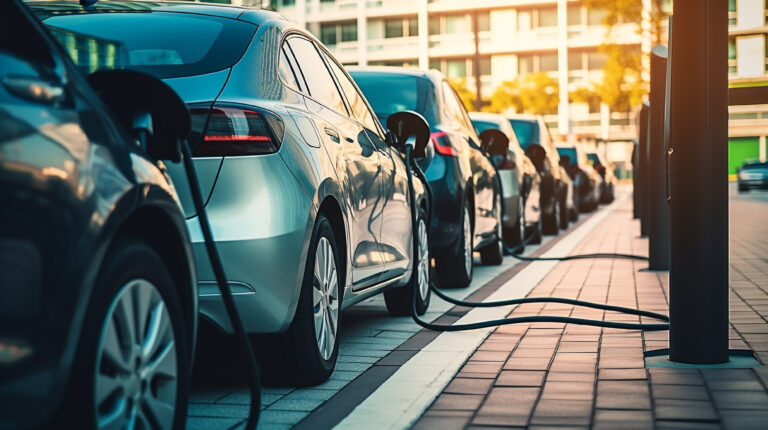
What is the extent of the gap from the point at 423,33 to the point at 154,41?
8323 cm

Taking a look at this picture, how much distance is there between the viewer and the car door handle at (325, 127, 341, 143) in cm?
514

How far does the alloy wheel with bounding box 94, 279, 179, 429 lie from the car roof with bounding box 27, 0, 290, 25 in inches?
85.6

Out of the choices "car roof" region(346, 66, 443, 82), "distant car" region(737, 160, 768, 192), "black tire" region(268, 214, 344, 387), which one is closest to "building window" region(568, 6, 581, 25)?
"distant car" region(737, 160, 768, 192)

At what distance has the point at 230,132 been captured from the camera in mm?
4340

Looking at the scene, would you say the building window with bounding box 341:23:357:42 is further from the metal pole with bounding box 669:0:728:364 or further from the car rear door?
the metal pole with bounding box 669:0:728:364

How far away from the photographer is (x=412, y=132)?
709 cm

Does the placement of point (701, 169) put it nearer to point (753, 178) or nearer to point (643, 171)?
point (643, 171)

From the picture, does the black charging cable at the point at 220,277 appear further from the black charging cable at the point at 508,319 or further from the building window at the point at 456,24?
the building window at the point at 456,24

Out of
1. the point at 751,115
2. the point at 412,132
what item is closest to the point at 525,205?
the point at 412,132

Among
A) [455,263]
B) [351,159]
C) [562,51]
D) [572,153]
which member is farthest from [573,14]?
[351,159]

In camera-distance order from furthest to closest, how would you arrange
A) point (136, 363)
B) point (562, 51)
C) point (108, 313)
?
point (562, 51) < point (136, 363) < point (108, 313)

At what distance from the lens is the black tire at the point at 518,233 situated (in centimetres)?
1282

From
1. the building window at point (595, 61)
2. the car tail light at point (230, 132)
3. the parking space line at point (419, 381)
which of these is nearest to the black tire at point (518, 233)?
the parking space line at point (419, 381)

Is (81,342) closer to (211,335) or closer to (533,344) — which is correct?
(211,335)
